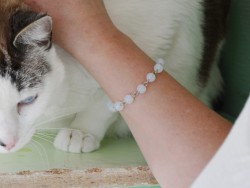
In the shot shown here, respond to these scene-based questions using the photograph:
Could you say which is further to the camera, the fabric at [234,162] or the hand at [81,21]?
the hand at [81,21]

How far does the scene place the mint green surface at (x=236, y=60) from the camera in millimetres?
1295

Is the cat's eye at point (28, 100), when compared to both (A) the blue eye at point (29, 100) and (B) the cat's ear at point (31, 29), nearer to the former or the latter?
(A) the blue eye at point (29, 100)

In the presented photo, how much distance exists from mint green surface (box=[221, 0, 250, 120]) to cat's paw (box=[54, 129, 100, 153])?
0.44 m

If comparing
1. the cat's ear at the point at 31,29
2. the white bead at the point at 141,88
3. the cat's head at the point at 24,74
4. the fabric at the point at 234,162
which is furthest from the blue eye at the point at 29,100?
the fabric at the point at 234,162

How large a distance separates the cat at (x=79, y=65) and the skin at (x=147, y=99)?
6 centimetres

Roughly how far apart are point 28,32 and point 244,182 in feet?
1.49

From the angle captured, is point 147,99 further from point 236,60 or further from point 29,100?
point 236,60

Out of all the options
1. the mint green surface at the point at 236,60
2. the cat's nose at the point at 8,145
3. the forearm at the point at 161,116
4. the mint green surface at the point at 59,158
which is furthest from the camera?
the mint green surface at the point at 236,60

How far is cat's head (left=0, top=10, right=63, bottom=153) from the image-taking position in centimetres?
83

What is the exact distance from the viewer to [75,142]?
1084 millimetres

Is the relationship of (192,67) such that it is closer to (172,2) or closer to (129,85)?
(172,2)

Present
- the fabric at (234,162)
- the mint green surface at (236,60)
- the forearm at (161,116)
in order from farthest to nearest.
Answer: the mint green surface at (236,60), the forearm at (161,116), the fabric at (234,162)

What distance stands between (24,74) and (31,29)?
104mm

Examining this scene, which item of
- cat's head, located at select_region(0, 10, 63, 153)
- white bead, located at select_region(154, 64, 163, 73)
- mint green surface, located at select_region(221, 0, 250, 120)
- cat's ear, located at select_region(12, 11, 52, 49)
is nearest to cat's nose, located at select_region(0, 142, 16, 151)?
cat's head, located at select_region(0, 10, 63, 153)
